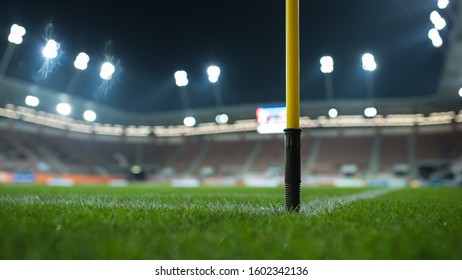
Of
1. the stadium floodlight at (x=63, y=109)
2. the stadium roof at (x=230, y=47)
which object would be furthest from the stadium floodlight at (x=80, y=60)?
the stadium floodlight at (x=63, y=109)

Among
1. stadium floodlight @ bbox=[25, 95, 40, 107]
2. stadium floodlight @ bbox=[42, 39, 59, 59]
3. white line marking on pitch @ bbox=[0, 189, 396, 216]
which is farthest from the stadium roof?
white line marking on pitch @ bbox=[0, 189, 396, 216]

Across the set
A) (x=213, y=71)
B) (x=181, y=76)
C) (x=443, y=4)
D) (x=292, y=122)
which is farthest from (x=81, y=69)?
(x=292, y=122)

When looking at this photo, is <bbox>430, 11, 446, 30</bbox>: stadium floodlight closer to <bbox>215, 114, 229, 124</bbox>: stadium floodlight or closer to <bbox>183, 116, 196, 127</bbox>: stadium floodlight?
<bbox>215, 114, 229, 124</bbox>: stadium floodlight

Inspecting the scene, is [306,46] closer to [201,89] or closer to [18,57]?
[201,89]

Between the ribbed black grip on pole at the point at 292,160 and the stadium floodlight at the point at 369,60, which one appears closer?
the ribbed black grip on pole at the point at 292,160

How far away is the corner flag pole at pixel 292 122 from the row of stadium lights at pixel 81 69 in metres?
18.7

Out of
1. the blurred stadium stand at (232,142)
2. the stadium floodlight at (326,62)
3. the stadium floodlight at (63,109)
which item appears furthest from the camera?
the stadium floodlight at (63,109)

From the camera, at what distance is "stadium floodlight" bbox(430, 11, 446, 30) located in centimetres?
2100

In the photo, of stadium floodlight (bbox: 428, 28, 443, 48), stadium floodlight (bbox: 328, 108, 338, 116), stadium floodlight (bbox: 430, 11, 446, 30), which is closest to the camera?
stadium floodlight (bbox: 430, 11, 446, 30)

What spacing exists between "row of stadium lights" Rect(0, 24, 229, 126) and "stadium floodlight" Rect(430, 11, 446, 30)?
620 inches

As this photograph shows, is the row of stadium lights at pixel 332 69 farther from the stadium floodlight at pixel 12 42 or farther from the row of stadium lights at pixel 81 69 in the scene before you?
the stadium floodlight at pixel 12 42

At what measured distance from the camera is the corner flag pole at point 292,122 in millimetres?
4305
